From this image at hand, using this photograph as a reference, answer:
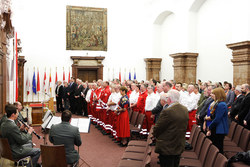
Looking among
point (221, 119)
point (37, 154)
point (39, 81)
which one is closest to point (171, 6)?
point (39, 81)

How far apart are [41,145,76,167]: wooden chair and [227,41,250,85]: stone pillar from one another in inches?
304

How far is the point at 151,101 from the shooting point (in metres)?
7.19

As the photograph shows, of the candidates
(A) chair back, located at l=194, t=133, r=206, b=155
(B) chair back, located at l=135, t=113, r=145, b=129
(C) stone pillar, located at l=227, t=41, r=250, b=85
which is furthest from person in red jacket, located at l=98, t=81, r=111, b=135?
(C) stone pillar, located at l=227, t=41, r=250, b=85

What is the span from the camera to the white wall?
12255 millimetres

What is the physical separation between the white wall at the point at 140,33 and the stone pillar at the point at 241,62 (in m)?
0.75

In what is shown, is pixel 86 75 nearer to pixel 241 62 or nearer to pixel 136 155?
pixel 241 62

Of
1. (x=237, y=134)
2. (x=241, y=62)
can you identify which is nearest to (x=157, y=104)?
(x=237, y=134)

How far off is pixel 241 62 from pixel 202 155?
6.46 m

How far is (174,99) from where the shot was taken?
12.4 feet

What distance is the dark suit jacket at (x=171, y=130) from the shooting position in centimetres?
360

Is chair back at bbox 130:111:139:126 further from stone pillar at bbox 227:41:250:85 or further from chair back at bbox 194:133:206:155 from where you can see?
stone pillar at bbox 227:41:250:85

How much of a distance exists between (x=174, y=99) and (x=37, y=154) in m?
2.80

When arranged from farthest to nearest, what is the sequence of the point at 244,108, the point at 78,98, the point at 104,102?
the point at 78,98 < the point at 104,102 < the point at 244,108

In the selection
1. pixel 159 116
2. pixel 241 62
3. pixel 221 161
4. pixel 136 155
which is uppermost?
pixel 241 62
